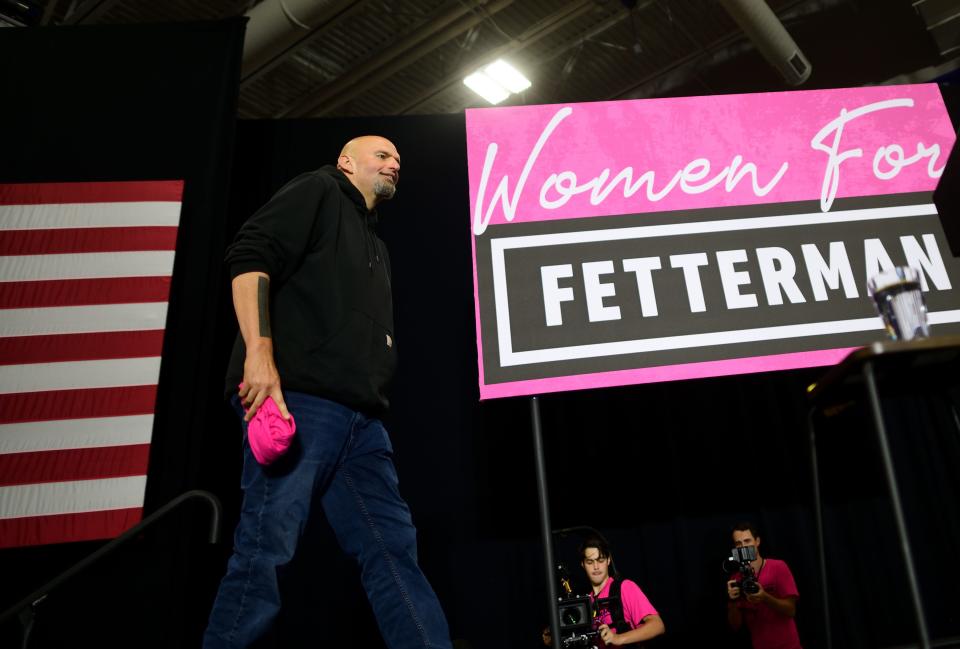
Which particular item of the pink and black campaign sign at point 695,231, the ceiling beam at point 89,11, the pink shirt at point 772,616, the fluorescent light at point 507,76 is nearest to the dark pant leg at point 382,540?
the pink and black campaign sign at point 695,231

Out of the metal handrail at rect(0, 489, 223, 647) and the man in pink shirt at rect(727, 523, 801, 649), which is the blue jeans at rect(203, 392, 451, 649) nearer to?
the metal handrail at rect(0, 489, 223, 647)

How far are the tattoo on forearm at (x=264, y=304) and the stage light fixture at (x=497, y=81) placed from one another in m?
4.07

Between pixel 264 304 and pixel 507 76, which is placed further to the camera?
pixel 507 76

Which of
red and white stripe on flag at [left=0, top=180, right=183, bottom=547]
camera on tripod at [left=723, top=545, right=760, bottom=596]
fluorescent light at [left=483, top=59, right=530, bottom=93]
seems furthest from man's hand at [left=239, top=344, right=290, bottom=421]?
fluorescent light at [left=483, top=59, right=530, bottom=93]

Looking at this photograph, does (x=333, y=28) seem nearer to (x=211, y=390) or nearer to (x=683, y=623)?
(x=211, y=390)

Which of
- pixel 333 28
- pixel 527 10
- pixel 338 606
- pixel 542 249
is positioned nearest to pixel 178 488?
pixel 338 606

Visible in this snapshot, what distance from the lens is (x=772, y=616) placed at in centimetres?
306

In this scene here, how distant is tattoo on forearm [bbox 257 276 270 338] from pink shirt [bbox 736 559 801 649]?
2578 mm

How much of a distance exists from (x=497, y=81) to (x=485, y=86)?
0.10 meters

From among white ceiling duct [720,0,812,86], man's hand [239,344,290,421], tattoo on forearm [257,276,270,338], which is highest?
white ceiling duct [720,0,812,86]

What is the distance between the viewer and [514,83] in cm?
530

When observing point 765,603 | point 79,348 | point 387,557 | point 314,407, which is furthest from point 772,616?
point 79,348

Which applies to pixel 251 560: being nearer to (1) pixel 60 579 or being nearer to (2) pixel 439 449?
(1) pixel 60 579

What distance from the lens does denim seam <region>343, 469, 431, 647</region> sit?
1518 mm
